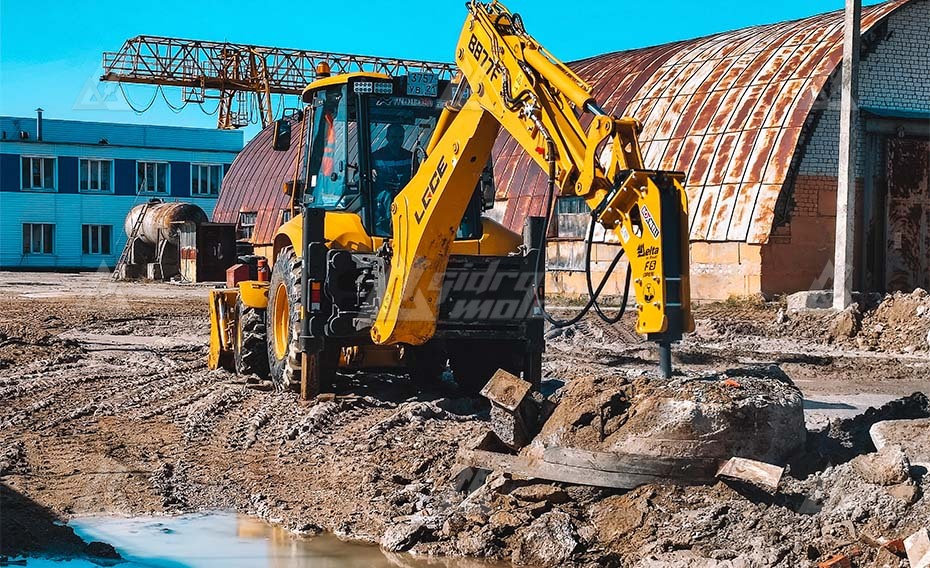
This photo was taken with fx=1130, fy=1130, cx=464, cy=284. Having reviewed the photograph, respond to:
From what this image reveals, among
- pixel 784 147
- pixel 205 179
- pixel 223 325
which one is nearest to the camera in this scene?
pixel 223 325

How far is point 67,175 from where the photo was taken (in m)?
54.1

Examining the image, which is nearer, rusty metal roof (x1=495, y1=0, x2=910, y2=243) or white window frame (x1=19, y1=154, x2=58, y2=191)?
rusty metal roof (x1=495, y1=0, x2=910, y2=243)

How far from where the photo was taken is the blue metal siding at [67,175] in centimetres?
5391

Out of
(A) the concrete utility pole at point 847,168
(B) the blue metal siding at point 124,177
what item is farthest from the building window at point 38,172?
(A) the concrete utility pole at point 847,168

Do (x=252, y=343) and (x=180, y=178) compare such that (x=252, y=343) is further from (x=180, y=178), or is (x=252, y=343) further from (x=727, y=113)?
(x=180, y=178)

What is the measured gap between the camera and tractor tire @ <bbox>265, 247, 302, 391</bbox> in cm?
1051

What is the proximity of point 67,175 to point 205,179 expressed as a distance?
22.0ft

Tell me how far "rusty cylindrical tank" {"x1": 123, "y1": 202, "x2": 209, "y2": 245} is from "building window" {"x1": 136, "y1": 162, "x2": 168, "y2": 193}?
17313mm

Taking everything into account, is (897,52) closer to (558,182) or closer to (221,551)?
(558,182)

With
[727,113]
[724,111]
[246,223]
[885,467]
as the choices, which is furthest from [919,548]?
[246,223]

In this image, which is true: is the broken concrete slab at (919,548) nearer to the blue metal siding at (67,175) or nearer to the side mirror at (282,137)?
the side mirror at (282,137)

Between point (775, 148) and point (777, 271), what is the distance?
226cm

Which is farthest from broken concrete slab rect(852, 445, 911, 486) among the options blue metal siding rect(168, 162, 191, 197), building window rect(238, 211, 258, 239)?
blue metal siding rect(168, 162, 191, 197)

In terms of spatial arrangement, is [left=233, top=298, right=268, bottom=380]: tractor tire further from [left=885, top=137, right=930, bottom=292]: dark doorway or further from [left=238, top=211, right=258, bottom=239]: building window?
[left=238, top=211, right=258, bottom=239]: building window
